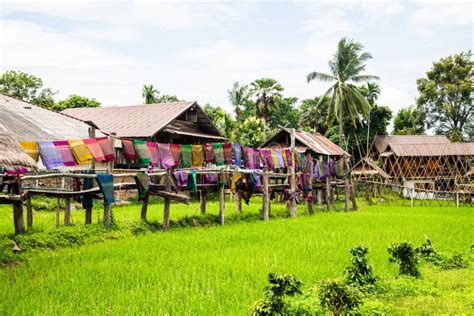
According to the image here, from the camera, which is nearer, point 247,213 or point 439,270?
point 439,270

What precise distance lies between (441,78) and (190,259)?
3557 centimetres

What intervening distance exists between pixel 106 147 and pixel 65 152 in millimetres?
982

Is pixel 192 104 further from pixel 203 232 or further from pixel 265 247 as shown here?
pixel 265 247

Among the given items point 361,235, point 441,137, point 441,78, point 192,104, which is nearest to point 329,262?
point 361,235

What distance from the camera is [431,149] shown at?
107 ft

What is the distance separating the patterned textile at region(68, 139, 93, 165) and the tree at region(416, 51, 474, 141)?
1285 inches

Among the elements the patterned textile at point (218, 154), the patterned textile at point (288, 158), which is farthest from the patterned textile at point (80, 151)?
the patterned textile at point (288, 158)

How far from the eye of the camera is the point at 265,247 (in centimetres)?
927

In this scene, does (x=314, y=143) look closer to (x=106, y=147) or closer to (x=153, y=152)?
Result: (x=153, y=152)

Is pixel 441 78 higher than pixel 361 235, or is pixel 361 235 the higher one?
pixel 441 78

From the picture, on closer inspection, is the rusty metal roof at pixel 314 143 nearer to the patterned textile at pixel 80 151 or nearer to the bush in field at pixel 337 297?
the patterned textile at pixel 80 151

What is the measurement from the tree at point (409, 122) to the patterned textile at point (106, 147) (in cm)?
3431

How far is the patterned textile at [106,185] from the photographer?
32.5 ft

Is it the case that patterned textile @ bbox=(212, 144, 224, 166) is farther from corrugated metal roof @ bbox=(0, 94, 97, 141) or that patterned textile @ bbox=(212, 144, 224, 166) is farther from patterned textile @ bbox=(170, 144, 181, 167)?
corrugated metal roof @ bbox=(0, 94, 97, 141)
